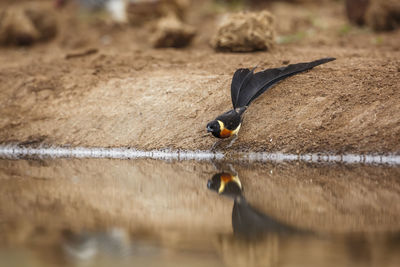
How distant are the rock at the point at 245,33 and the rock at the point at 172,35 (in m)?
1.01

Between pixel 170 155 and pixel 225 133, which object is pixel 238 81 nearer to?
pixel 225 133

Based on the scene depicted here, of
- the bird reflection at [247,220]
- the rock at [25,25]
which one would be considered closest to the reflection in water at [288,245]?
the bird reflection at [247,220]

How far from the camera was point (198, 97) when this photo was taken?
8.96 meters

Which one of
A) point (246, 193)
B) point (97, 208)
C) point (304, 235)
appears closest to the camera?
point (304, 235)

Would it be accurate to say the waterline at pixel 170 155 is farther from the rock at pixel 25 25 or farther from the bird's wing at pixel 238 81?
the rock at pixel 25 25

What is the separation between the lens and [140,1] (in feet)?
45.7

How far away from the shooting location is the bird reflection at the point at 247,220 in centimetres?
437

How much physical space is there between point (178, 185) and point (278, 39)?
Result: 241 inches

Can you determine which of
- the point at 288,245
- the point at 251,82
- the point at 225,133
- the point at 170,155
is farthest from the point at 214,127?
the point at 288,245

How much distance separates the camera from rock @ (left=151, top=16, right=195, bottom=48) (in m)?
11.3

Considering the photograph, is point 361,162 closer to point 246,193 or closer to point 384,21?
point 246,193

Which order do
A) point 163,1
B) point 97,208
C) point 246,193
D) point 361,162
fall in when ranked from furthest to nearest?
point 163,1 → point 361,162 → point 246,193 → point 97,208

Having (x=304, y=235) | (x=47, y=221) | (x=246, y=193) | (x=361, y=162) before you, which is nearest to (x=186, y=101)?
(x=361, y=162)

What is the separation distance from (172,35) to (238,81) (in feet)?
10.5
